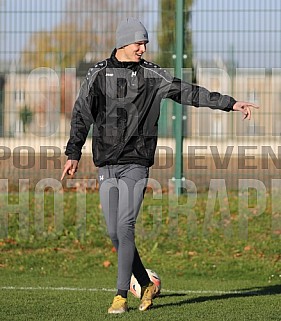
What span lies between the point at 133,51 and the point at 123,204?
4.06ft

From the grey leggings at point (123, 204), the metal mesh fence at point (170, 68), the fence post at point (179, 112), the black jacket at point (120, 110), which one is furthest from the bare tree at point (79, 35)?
the grey leggings at point (123, 204)

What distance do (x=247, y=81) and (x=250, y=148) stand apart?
104 cm

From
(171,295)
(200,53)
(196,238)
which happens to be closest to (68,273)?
(196,238)

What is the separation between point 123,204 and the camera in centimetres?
809

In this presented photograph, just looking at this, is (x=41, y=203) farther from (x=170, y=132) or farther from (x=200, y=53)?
(x=200, y=53)

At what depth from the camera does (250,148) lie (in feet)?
49.6

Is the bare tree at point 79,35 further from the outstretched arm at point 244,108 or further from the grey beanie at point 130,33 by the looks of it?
the outstretched arm at point 244,108

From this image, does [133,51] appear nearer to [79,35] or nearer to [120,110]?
[120,110]

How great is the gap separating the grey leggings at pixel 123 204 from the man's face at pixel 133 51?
0.87 meters

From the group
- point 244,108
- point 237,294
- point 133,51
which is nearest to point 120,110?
point 133,51

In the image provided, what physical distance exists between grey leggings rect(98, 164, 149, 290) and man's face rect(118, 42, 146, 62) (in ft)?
2.85

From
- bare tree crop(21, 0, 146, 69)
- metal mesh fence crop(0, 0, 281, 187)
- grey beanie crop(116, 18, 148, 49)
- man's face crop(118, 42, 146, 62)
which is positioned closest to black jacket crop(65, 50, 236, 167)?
man's face crop(118, 42, 146, 62)

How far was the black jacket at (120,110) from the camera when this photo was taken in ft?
26.8

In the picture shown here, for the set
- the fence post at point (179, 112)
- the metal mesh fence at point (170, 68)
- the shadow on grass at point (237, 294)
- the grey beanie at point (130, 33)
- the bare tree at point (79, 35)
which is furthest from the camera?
the bare tree at point (79, 35)
